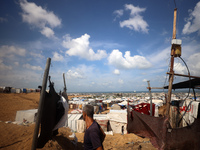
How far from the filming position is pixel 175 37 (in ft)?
16.6

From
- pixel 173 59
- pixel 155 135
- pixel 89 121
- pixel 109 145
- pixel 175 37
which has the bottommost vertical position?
pixel 109 145

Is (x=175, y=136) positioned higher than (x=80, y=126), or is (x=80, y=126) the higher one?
(x=175, y=136)

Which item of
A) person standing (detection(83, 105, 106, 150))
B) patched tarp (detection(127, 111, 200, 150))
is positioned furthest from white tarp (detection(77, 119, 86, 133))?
person standing (detection(83, 105, 106, 150))

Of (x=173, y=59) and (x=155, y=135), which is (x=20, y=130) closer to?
(x=155, y=135)

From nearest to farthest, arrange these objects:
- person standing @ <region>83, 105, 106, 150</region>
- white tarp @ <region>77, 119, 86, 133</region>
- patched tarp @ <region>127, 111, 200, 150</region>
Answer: person standing @ <region>83, 105, 106, 150</region> → patched tarp @ <region>127, 111, 200, 150</region> → white tarp @ <region>77, 119, 86, 133</region>

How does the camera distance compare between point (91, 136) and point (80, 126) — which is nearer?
point (91, 136)

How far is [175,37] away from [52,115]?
20.8ft

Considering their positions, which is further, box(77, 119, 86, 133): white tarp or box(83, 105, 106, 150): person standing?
box(77, 119, 86, 133): white tarp

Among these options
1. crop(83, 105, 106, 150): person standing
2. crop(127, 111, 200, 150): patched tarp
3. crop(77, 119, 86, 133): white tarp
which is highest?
crop(83, 105, 106, 150): person standing

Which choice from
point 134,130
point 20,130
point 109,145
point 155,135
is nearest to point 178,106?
point 155,135

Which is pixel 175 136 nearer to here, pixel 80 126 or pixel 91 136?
pixel 91 136

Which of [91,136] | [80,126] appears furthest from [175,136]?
[80,126]

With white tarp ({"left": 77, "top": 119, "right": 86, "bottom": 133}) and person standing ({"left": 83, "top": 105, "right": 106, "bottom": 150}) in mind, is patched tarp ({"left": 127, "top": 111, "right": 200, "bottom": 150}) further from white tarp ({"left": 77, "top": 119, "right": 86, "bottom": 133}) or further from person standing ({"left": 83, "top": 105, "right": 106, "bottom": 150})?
white tarp ({"left": 77, "top": 119, "right": 86, "bottom": 133})

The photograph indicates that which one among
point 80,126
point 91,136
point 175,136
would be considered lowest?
point 80,126
